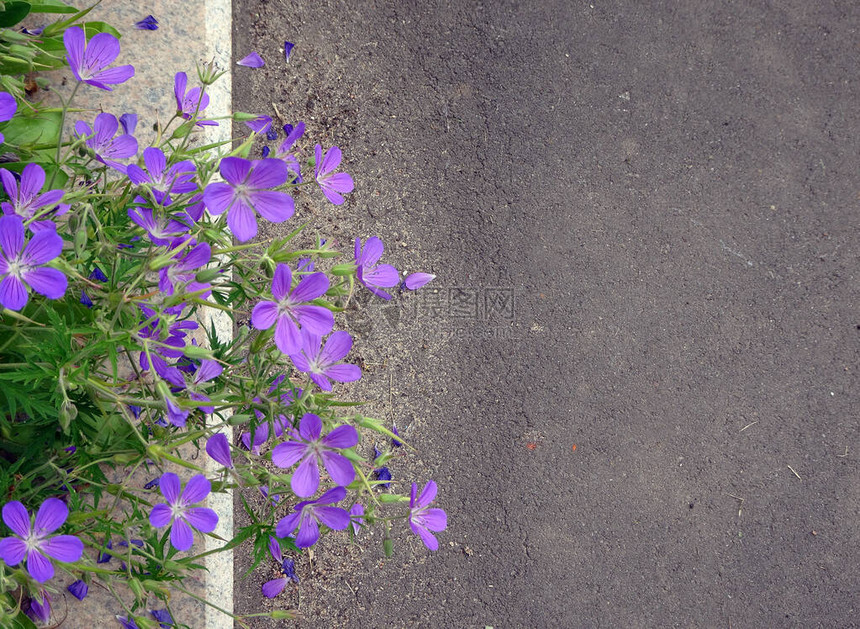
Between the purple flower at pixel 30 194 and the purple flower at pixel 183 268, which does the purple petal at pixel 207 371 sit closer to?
the purple flower at pixel 183 268

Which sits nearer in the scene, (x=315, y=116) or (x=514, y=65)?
(x=315, y=116)

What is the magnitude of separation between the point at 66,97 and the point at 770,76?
9.22ft

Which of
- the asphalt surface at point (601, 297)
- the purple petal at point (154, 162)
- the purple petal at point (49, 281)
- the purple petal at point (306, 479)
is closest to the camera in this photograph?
the purple petal at point (49, 281)

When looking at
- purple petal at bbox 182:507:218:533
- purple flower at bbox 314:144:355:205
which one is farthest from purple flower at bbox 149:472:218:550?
purple flower at bbox 314:144:355:205

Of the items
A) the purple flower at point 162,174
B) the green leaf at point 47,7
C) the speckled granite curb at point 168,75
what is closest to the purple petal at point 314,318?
the purple flower at point 162,174

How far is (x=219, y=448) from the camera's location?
1098 millimetres

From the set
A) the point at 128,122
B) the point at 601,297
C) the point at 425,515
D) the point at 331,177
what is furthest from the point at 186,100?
the point at 601,297

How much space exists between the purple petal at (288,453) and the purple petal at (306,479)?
0.01 meters

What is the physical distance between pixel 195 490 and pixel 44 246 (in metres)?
0.48

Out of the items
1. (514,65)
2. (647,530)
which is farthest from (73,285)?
(647,530)

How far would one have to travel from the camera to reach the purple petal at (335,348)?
1059mm

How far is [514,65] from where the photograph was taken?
2625 millimetres

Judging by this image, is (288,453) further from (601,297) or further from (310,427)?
(601,297)

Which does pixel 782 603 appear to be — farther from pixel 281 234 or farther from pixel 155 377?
pixel 155 377
